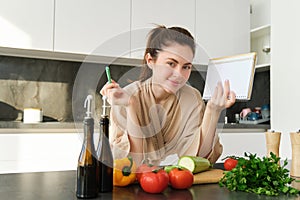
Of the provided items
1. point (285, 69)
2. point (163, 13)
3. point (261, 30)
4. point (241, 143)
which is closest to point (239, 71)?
point (285, 69)

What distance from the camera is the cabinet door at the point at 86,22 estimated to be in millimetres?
2684

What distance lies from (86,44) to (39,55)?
1.39 feet

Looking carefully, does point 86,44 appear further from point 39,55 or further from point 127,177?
point 127,177

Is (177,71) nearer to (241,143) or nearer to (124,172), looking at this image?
(124,172)

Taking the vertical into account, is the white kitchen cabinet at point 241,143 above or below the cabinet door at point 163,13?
below

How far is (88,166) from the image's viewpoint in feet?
2.92

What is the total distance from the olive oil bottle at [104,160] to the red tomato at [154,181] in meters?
0.09

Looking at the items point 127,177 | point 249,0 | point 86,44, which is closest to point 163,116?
point 127,177

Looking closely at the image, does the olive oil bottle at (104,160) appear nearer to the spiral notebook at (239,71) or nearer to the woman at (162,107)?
the woman at (162,107)

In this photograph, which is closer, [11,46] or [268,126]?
[11,46]

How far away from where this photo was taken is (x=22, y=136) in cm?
235

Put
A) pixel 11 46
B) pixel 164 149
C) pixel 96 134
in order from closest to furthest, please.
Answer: pixel 96 134 → pixel 164 149 → pixel 11 46

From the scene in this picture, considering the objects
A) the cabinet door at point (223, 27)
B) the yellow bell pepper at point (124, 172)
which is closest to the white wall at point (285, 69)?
the cabinet door at point (223, 27)

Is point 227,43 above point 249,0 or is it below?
below
